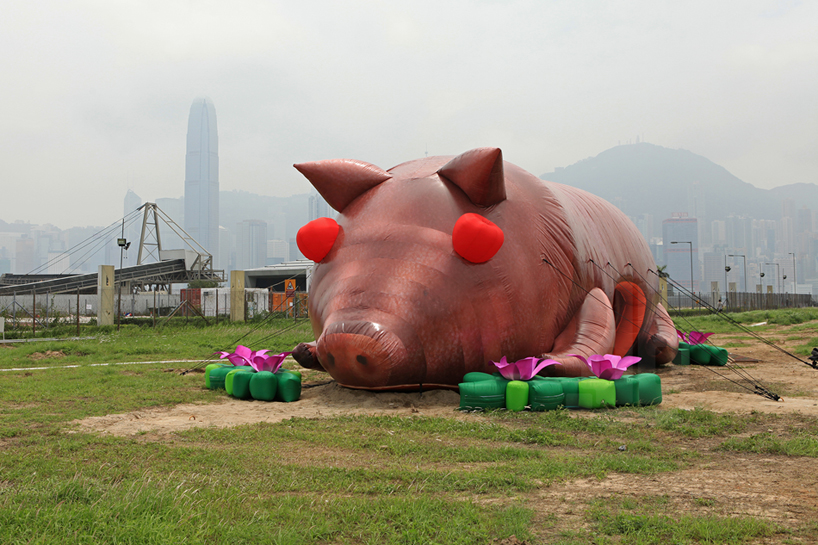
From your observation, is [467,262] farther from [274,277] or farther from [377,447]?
[274,277]

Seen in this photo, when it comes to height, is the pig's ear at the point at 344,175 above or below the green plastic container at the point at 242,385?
above

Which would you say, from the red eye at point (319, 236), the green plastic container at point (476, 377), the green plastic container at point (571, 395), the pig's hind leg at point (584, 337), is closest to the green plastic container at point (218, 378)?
the red eye at point (319, 236)

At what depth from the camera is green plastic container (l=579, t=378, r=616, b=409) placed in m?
8.09

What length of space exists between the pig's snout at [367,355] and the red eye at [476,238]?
1.64m

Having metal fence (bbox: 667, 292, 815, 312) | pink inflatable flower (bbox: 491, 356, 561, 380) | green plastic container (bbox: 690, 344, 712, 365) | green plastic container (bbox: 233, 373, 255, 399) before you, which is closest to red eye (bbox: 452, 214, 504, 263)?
pink inflatable flower (bbox: 491, 356, 561, 380)

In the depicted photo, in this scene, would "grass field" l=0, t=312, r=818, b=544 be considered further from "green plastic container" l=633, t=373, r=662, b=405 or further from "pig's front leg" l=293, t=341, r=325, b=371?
"pig's front leg" l=293, t=341, r=325, b=371

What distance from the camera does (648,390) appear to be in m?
8.38

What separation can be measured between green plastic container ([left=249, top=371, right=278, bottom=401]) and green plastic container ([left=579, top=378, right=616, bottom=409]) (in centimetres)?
466

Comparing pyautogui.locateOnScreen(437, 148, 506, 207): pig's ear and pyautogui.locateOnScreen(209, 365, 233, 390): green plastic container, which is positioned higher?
pyautogui.locateOnScreen(437, 148, 506, 207): pig's ear

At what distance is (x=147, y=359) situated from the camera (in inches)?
620

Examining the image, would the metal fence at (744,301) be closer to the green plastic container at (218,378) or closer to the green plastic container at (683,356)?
the green plastic container at (683,356)

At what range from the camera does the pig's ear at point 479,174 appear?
28.7ft

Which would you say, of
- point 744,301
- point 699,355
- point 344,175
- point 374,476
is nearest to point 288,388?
point 344,175

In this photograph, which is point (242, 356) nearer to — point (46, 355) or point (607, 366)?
point (607, 366)
